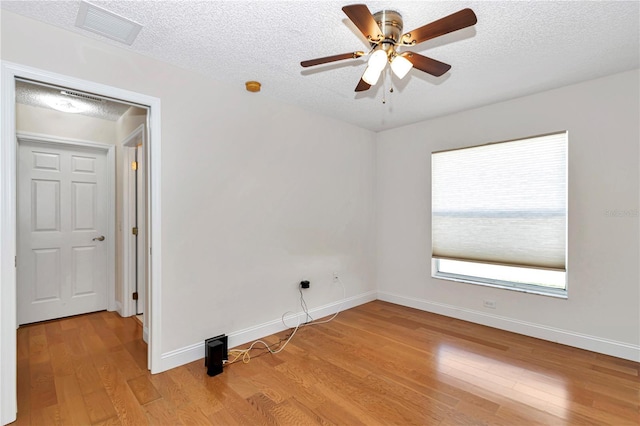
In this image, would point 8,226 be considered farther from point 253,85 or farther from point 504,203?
point 504,203

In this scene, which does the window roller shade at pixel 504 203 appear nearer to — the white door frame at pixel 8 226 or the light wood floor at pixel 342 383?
the light wood floor at pixel 342 383

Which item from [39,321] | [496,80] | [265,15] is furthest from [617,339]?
[39,321]

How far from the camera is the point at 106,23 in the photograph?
2.00 meters

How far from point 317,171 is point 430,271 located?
198 cm

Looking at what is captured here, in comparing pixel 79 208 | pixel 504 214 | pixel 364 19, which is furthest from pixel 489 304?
pixel 79 208

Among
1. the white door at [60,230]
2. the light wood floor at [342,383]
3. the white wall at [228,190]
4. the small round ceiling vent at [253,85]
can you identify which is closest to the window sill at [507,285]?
the light wood floor at [342,383]

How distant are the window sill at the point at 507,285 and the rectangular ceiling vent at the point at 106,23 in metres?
3.97

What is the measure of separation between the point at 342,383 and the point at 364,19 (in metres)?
2.43

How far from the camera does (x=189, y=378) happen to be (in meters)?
2.41

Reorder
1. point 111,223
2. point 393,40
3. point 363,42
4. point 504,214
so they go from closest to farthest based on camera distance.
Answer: point 393,40 → point 363,42 → point 504,214 → point 111,223

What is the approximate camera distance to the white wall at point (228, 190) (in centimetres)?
230

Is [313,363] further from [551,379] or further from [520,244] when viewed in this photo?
[520,244]

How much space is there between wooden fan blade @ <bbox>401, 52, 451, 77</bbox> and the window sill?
2.60 meters

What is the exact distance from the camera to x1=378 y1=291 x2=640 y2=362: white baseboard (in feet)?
8.99
